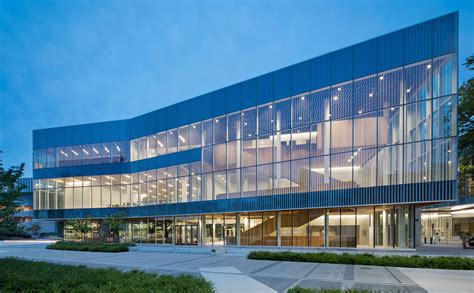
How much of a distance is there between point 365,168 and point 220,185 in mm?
13979

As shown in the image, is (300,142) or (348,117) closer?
(348,117)

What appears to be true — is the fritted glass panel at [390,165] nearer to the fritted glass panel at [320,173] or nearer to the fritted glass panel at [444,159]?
the fritted glass panel at [444,159]

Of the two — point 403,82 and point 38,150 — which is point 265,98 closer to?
point 403,82

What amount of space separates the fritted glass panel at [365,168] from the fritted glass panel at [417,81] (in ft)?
14.6

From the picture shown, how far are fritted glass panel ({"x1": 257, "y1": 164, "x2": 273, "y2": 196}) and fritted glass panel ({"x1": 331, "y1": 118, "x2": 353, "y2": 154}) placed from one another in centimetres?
604

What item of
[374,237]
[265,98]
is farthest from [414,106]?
[265,98]

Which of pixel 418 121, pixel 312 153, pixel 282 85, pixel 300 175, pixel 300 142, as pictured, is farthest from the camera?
pixel 282 85

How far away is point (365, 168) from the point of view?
2356 centimetres

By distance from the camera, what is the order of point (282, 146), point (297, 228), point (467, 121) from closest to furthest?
1. point (467, 121)
2. point (297, 228)
3. point (282, 146)

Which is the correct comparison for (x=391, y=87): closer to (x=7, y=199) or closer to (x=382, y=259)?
(x=382, y=259)

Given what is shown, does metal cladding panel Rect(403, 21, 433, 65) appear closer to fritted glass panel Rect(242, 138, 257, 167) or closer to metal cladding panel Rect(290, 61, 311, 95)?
metal cladding panel Rect(290, 61, 311, 95)

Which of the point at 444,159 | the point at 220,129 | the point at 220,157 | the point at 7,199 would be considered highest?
the point at 220,129

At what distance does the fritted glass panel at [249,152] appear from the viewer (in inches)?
1181

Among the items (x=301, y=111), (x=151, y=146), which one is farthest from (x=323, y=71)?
(x=151, y=146)
